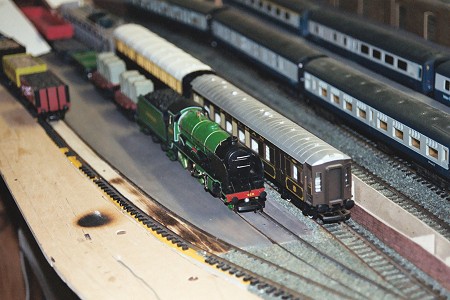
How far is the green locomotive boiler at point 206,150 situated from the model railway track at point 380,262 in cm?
346

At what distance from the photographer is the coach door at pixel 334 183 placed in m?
29.9

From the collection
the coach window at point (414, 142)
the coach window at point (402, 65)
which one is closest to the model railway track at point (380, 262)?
the coach window at point (414, 142)

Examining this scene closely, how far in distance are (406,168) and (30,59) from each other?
2356 centimetres

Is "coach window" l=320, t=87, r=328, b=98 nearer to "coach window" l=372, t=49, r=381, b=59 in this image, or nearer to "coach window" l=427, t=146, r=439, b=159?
"coach window" l=372, t=49, r=381, b=59

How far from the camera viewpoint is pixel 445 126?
32125 millimetres

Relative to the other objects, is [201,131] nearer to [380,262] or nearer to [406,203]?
[406,203]

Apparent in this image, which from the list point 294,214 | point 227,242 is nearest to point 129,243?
point 227,242

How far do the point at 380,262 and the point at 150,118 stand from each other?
14.9 meters

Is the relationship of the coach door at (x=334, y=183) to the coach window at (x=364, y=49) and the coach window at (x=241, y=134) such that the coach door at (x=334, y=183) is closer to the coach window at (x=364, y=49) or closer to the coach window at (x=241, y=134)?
the coach window at (x=241, y=134)

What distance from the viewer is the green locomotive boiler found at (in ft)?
102

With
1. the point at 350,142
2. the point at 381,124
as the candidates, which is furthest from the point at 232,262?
the point at 350,142

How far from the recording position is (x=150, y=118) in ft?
126

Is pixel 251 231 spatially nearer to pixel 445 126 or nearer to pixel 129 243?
pixel 129 243

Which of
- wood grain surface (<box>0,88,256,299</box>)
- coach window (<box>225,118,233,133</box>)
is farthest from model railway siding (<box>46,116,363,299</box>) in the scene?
coach window (<box>225,118,233,133</box>)
